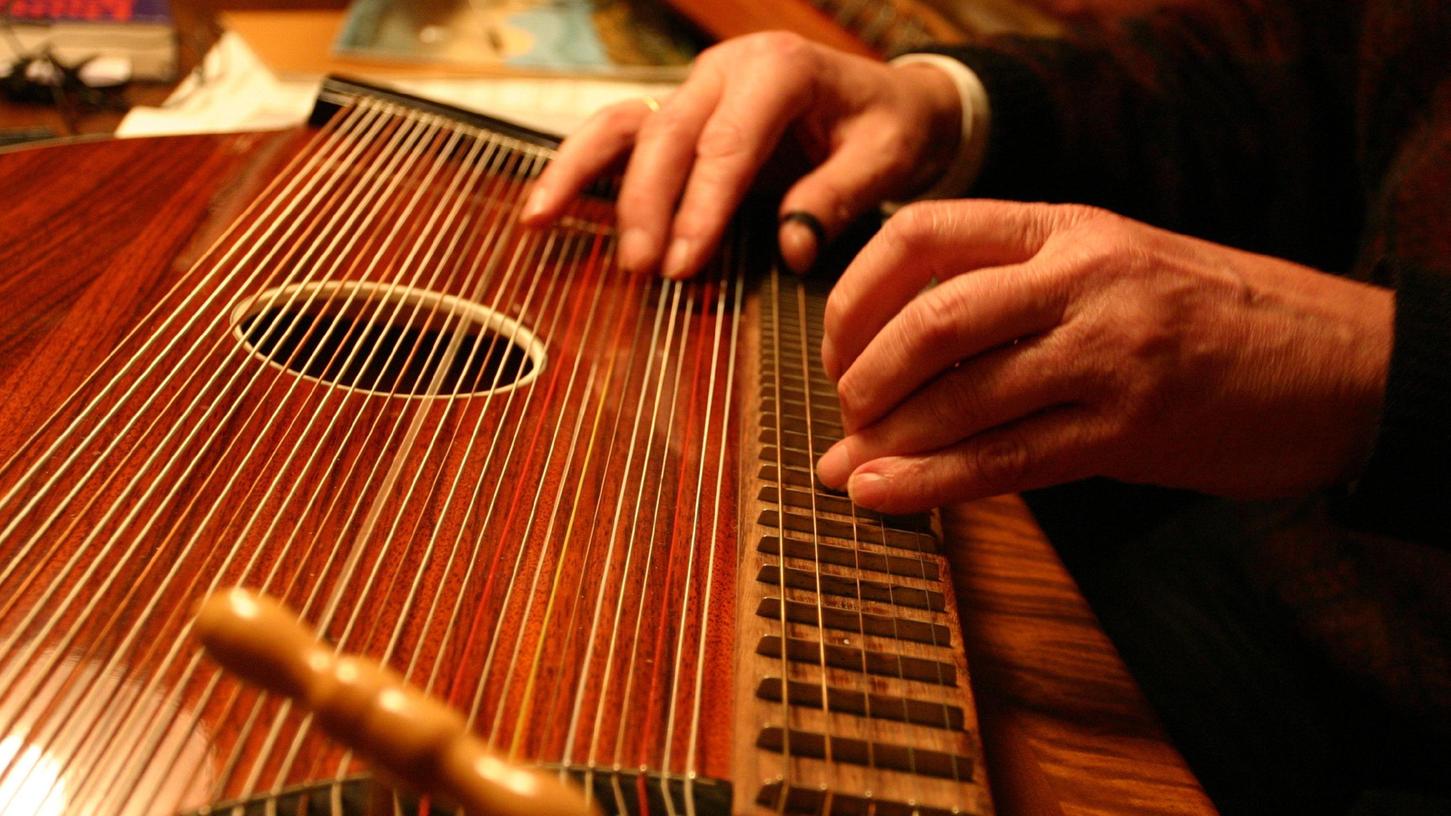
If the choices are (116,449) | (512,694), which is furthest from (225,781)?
(116,449)

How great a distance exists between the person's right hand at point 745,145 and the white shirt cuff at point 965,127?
0.20ft

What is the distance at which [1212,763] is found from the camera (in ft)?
3.13

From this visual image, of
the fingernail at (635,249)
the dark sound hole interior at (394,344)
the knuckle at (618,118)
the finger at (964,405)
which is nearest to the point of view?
the finger at (964,405)

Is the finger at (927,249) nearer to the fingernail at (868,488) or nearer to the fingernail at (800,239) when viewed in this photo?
the fingernail at (868,488)

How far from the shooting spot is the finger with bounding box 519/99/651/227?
992 mm

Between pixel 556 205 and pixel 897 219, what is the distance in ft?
1.38

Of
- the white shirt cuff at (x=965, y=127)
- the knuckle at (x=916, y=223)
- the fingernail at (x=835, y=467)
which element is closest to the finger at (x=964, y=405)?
the fingernail at (x=835, y=467)

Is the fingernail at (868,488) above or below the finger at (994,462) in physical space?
below

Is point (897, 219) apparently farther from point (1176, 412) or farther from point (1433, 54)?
point (1433, 54)

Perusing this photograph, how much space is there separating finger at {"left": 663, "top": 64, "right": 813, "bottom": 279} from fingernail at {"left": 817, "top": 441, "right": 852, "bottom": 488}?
0.35m

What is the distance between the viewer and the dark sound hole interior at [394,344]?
780 millimetres

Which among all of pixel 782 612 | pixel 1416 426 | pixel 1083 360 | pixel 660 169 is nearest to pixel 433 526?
pixel 782 612

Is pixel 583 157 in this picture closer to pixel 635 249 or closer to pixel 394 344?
pixel 635 249

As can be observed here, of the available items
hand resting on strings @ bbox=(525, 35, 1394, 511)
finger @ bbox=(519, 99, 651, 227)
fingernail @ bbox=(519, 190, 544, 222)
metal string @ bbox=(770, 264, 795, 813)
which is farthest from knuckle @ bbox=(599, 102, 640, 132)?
hand resting on strings @ bbox=(525, 35, 1394, 511)
